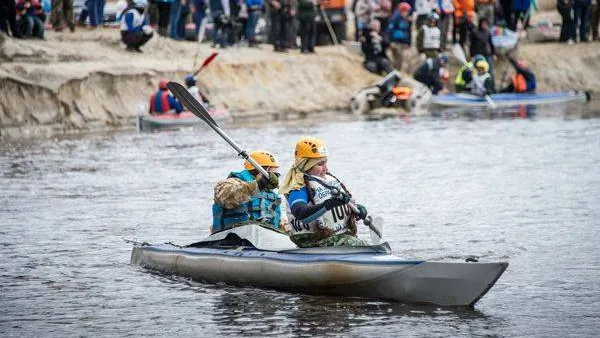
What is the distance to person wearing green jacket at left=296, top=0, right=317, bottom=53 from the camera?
110ft

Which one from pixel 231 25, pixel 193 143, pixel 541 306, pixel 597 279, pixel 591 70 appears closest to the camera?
pixel 541 306

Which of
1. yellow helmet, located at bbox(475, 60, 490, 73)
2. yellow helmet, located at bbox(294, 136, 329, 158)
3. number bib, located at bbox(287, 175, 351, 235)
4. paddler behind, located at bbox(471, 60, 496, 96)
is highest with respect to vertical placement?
yellow helmet, located at bbox(294, 136, 329, 158)

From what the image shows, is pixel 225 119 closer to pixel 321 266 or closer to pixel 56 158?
pixel 56 158

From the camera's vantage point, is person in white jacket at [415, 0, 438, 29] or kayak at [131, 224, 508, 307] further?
person in white jacket at [415, 0, 438, 29]

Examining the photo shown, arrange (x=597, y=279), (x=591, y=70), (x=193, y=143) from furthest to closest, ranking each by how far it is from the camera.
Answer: (x=591, y=70)
(x=193, y=143)
(x=597, y=279)

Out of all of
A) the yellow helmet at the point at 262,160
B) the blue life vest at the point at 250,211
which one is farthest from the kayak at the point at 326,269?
the yellow helmet at the point at 262,160

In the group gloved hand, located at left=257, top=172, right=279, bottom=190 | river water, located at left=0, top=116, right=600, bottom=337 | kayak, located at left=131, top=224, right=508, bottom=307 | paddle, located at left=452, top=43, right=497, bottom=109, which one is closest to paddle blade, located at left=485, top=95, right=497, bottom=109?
paddle, located at left=452, top=43, right=497, bottom=109

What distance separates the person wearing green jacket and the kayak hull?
1977cm

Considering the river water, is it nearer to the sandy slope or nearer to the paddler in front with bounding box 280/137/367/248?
the paddler in front with bounding box 280/137/367/248

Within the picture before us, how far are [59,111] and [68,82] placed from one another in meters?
0.61

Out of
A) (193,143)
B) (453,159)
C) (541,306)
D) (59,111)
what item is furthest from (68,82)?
(541,306)

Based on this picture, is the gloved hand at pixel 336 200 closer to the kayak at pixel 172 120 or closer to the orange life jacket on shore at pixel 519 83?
the kayak at pixel 172 120

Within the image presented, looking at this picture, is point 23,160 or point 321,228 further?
point 23,160

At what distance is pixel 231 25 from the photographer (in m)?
33.2
